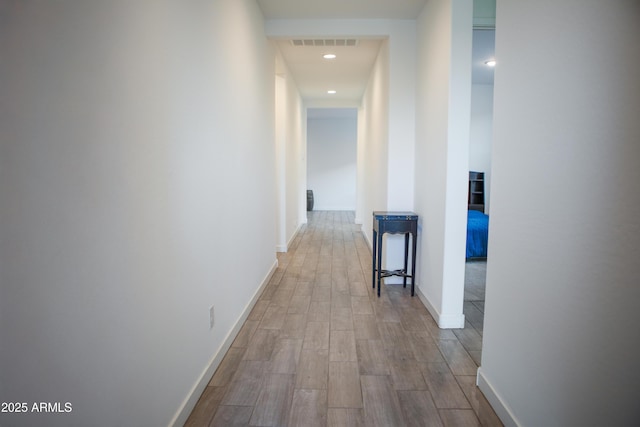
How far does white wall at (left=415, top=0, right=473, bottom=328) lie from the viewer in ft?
9.15

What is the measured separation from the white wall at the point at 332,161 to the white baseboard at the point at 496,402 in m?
9.33

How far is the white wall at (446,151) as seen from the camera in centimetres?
279

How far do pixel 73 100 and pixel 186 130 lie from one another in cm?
84

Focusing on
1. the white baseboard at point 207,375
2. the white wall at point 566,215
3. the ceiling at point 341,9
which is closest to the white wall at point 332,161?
the ceiling at point 341,9

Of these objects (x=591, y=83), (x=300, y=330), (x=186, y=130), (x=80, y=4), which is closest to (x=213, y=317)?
(x=300, y=330)

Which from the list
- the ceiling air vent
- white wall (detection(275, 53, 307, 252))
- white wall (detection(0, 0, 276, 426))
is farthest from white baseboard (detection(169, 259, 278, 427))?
the ceiling air vent

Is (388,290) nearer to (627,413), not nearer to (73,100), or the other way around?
(627,413)

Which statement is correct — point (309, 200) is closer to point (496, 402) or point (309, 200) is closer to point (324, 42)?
point (324, 42)

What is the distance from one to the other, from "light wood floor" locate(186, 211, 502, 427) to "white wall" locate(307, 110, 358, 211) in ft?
24.6

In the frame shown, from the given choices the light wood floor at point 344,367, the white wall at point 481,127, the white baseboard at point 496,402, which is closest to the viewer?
the white baseboard at point 496,402

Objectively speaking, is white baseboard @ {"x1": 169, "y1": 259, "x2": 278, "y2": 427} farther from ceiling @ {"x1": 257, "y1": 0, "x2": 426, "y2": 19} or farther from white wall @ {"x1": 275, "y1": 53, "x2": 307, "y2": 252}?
ceiling @ {"x1": 257, "y1": 0, "x2": 426, "y2": 19}

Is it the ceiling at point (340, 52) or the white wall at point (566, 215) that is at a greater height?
the ceiling at point (340, 52)

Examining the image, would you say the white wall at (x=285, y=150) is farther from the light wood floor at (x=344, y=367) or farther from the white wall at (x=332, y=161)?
the white wall at (x=332, y=161)

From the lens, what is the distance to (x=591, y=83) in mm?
1214
